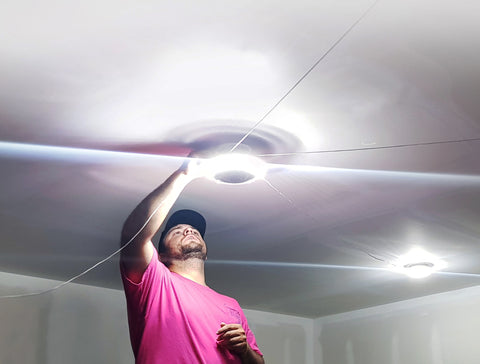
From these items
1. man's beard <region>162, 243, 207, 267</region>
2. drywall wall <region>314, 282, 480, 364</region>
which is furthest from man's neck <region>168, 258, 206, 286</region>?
drywall wall <region>314, 282, 480, 364</region>

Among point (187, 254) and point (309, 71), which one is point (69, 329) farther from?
point (309, 71)

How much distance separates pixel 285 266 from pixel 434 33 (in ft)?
3.04

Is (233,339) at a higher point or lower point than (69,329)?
lower

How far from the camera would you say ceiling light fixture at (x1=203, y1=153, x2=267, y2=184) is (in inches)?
29.6

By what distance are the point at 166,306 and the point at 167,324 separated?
3cm

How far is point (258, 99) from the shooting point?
0.61m

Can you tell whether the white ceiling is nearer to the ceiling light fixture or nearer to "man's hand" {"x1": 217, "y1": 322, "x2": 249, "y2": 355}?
the ceiling light fixture

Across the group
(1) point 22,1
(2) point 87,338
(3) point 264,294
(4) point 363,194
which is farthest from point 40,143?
(3) point 264,294

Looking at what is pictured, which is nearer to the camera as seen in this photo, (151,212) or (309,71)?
(309,71)

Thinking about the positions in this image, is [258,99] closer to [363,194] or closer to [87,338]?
[363,194]

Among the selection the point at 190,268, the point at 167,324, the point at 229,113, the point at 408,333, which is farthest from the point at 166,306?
the point at 408,333

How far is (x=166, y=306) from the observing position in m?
0.80

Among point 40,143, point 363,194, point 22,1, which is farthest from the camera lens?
point 363,194

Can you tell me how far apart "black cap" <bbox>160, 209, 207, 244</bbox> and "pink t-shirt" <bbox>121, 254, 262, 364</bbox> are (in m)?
0.08
